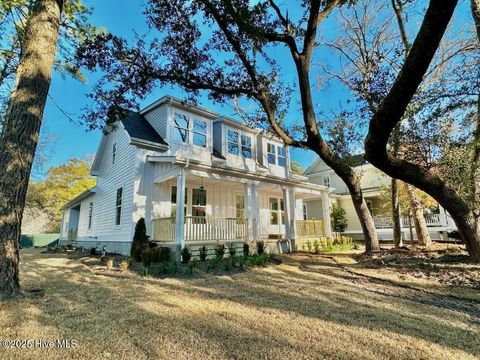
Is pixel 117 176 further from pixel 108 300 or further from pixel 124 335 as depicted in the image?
pixel 124 335

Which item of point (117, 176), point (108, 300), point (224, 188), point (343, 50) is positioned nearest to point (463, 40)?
point (343, 50)

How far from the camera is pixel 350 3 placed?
8031mm

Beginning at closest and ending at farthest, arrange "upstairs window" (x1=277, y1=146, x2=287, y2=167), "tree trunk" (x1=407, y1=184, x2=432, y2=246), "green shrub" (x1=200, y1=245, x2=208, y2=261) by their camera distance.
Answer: "green shrub" (x1=200, y1=245, x2=208, y2=261) < "tree trunk" (x1=407, y1=184, x2=432, y2=246) < "upstairs window" (x1=277, y1=146, x2=287, y2=167)

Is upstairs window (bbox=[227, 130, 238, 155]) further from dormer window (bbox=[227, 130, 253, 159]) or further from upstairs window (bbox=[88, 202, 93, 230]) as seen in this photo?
upstairs window (bbox=[88, 202, 93, 230])

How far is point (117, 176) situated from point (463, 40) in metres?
15.4

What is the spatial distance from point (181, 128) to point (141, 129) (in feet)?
6.06

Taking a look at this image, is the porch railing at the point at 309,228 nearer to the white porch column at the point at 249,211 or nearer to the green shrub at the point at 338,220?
the white porch column at the point at 249,211

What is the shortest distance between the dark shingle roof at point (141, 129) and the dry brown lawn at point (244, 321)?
6.93 metres

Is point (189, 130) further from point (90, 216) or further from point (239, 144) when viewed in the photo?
point (90, 216)

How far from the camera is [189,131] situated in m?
13.2

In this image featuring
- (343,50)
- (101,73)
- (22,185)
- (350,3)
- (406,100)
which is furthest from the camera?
(343,50)

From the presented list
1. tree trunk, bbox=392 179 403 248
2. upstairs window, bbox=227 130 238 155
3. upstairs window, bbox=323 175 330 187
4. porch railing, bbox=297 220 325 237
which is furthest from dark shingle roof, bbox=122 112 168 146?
upstairs window, bbox=323 175 330 187

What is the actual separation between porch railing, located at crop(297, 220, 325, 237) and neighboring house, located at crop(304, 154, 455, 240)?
413 cm

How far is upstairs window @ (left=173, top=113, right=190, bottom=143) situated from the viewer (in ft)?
42.0
